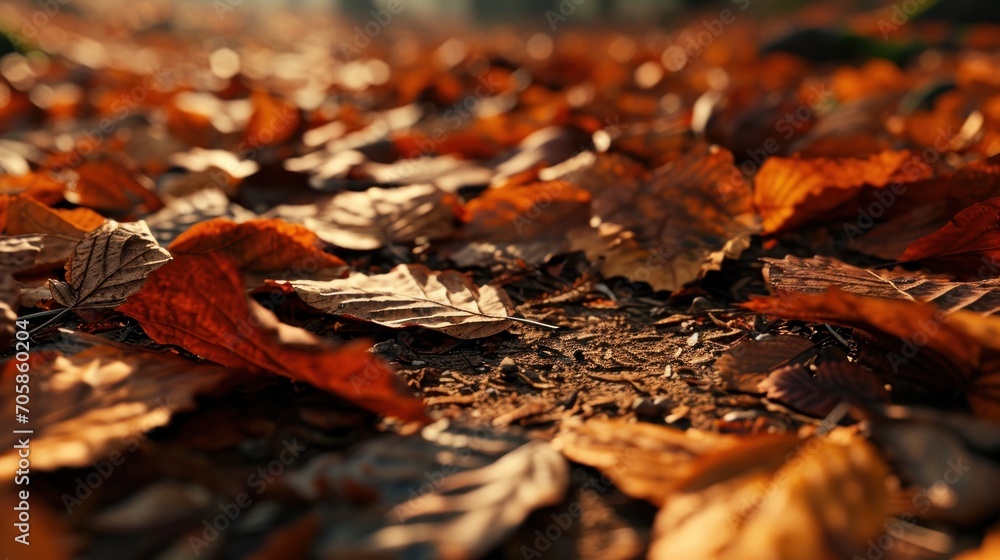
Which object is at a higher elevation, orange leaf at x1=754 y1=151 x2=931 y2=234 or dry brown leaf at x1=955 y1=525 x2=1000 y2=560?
dry brown leaf at x1=955 y1=525 x2=1000 y2=560

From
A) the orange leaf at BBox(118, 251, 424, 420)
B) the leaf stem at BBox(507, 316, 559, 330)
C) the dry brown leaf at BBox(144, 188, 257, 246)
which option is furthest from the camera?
the dry brown leaf at BBox(144, 188, 257, 246)

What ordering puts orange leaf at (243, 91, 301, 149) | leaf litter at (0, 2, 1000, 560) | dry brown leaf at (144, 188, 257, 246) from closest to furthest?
1. leaf litter at (0, 2, 1000, 560)
2. dry brown leaf at (144, 188, 257, 246)
3. orange leaf at (243, 91, 301, 149)

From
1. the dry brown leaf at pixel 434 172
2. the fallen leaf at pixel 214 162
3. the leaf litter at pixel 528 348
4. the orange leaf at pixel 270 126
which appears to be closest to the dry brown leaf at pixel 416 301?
the leaf litter at pixel 528 348

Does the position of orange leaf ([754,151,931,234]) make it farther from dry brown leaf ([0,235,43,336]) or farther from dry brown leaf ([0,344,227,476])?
dry brown leaf ([0,235,43,336])

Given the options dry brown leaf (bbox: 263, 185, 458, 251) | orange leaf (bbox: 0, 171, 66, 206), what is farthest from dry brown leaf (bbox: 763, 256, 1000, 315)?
orange leaf (bbox: 0, 171, 66, 206)

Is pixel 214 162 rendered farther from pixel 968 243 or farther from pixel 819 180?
pixel 968 243

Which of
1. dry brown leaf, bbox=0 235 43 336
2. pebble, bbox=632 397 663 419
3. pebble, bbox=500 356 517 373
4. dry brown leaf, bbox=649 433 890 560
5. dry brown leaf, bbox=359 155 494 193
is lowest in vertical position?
dry brown leaf, bbox=359 155 494 193

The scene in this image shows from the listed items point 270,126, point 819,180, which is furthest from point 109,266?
point 270,126

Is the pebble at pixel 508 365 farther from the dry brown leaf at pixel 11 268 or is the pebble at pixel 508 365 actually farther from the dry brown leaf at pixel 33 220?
the dry brown leaf at pixel 33 220
